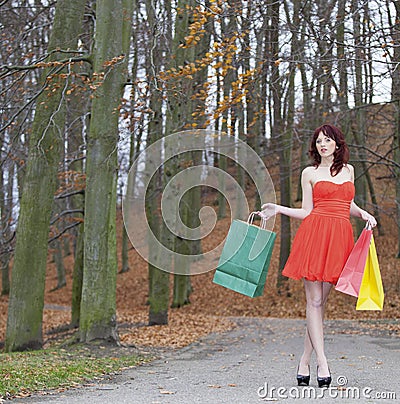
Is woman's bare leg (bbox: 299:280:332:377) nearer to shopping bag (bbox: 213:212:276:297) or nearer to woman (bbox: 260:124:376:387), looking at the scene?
woman (bbox: 260:124:376:387)

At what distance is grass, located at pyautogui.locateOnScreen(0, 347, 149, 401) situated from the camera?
6895 millimetres

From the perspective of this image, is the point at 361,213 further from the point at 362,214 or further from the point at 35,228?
the point at 35,228

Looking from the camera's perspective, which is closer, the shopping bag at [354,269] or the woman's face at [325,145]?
the shopping bag at [354,269]

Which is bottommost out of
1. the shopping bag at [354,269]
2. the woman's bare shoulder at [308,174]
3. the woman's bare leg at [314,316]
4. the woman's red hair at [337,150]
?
the woman's bare leg at [314,316]

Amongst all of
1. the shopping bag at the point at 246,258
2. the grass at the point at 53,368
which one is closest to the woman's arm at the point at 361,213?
the shopping bag at the point at 246,258

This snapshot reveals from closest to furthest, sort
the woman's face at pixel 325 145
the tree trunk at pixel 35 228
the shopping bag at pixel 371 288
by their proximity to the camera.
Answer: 1. the shopping bag at pixel 371 288
2. the woman's face at pixel 325 145
3. the tree trunk at pixel 35 228

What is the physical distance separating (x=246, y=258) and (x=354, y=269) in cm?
99

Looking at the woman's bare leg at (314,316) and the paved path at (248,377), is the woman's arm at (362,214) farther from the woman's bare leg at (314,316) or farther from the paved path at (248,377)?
the paved path at (248,377)

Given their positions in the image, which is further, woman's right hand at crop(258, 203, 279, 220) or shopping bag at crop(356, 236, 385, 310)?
woman's right hand at crop(258, 203, 279, 220)

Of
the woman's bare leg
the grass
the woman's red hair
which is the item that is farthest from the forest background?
the woman's bare leg

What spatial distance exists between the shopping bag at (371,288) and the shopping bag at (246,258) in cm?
88

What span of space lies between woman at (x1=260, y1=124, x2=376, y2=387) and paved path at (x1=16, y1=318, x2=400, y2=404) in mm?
473

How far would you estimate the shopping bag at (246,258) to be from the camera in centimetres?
635

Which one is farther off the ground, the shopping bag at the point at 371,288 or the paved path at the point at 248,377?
the shopping bag at the point at 371,288
